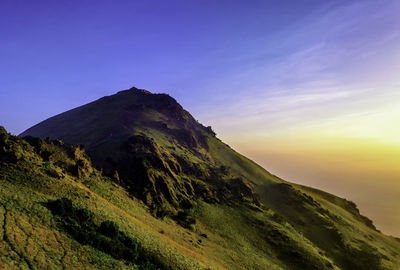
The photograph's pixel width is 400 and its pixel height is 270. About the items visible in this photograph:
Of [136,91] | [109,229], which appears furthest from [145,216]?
[136,91]

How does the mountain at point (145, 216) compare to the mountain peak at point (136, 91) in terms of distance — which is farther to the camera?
the mountain peak at point (136, 91)

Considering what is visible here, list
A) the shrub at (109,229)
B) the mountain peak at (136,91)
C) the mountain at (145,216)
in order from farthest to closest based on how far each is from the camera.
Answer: the mountain peak at (136,91) < the shrub at (109,229) < the mountain at (145,216)

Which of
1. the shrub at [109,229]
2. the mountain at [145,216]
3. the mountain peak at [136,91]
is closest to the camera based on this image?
the mountain at [145,216]

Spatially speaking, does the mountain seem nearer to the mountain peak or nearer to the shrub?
the shrub

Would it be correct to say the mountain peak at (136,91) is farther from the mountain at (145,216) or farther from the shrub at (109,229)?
the shrub at (109,229)

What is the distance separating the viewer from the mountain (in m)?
23.5

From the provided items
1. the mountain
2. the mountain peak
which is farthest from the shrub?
the mountain peak

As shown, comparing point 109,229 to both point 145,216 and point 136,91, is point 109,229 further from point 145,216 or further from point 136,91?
point 136,91

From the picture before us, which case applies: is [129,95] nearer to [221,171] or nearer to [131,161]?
[221,171]

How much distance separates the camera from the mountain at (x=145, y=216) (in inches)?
924

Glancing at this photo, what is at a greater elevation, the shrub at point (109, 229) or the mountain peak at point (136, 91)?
the mountain peak at point (136, 91)

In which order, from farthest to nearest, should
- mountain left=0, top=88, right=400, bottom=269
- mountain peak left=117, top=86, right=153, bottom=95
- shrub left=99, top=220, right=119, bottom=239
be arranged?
mountain peak left=117, top=86, right=153, bottom=95, shrub left=99, top=220, right=119, bottom=239, mountain left=0, top=88, right=400, bottom=269

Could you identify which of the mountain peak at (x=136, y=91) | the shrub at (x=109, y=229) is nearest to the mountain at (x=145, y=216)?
the shrub at (x=109, y=229)

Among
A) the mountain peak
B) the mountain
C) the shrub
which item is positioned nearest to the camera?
the mountain
